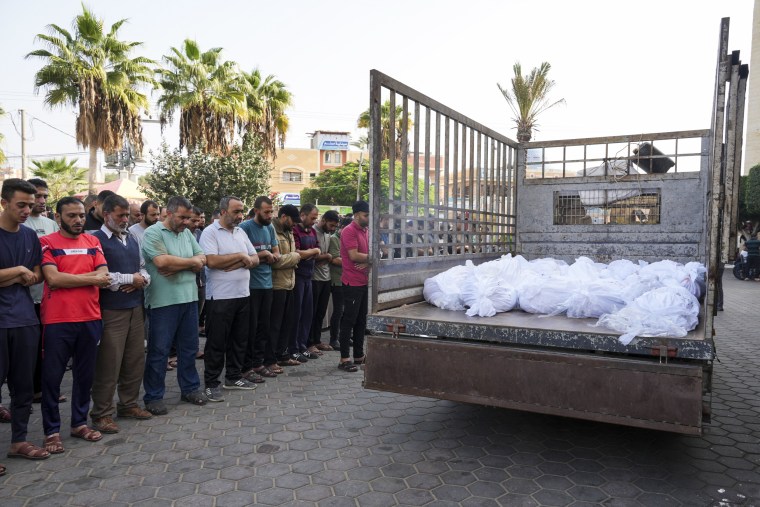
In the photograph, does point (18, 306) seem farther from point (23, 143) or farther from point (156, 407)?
point (23, 143)

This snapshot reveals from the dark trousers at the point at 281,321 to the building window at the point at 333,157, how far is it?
54.5 meters

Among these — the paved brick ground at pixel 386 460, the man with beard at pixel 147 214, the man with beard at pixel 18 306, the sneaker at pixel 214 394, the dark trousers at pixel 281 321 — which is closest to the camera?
the paved brick ground at pixel 386 460

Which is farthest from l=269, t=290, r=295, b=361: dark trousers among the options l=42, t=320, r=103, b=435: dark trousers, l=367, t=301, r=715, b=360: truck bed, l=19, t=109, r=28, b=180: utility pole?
l=19, t=109, r=28, b=180: utility pole

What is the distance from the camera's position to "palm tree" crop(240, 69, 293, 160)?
75.7 feet

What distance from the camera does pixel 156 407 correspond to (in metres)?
4.70

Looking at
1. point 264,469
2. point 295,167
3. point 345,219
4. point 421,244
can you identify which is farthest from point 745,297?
point 295,167

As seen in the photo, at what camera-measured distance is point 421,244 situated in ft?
14.7

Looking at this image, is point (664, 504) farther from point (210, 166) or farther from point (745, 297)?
point (210, 166)

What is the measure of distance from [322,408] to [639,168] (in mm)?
4513

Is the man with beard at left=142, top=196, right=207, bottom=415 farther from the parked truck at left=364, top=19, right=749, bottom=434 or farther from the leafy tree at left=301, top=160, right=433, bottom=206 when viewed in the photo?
the leafy tree at left=301, top=160, right=433, bottom=206

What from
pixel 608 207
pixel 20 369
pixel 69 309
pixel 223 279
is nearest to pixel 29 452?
pixel 20 369

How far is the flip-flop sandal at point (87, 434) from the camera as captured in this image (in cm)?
405

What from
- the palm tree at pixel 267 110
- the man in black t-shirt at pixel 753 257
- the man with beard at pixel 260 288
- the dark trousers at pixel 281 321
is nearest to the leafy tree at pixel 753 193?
the man in black t-shirt at pixel 753 257

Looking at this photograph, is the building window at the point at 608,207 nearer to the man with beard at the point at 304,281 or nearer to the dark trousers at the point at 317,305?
the man with beard at the point at 304,281
